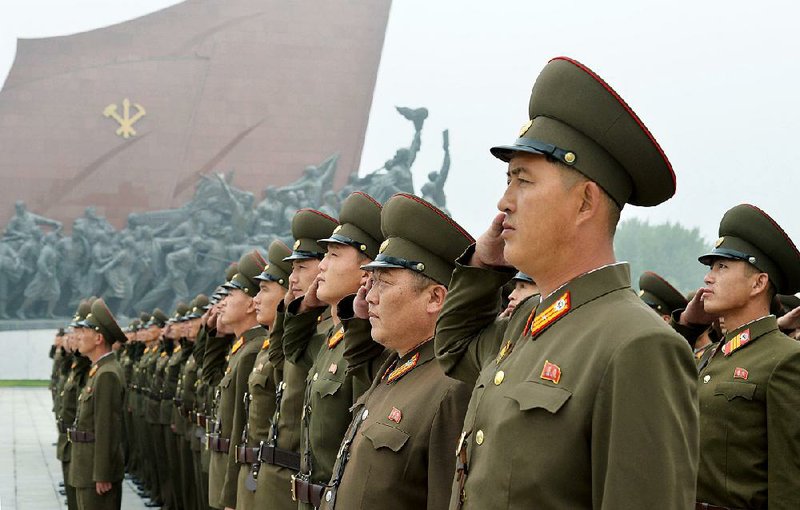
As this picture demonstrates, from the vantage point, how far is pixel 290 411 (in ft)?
14.4

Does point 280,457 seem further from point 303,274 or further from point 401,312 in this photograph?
point 401,312

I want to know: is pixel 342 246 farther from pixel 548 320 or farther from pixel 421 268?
pixel 548 320

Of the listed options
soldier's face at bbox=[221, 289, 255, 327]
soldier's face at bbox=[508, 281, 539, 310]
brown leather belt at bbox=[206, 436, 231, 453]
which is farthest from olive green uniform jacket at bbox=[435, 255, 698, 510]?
soldier's face at bbox=[221, 289, 255, 327]

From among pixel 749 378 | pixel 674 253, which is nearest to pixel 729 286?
pixel 749 378

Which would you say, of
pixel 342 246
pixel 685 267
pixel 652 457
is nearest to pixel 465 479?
pixel 652 457

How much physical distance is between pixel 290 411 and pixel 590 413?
2.80 meters

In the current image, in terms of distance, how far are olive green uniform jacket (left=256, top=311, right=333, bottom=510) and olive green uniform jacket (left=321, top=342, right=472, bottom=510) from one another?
4.81ft

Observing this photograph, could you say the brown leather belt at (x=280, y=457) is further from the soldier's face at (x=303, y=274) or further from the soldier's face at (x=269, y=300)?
the soldier's face at (x=269, y=300)

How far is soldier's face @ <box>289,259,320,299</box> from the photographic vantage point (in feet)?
15.6

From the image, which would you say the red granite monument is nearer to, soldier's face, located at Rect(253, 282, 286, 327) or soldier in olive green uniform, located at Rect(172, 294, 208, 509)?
soldier in olive green uniform, located at Rect(172, 294, 208, 509)

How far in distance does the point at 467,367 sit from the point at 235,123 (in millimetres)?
26510

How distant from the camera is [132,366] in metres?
12.3

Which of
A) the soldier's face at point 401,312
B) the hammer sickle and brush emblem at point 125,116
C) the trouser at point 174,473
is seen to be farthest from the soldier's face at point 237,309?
the hammer sickle and brush emblem at point 125,116

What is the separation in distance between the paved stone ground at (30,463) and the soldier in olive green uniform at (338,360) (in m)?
5.75
